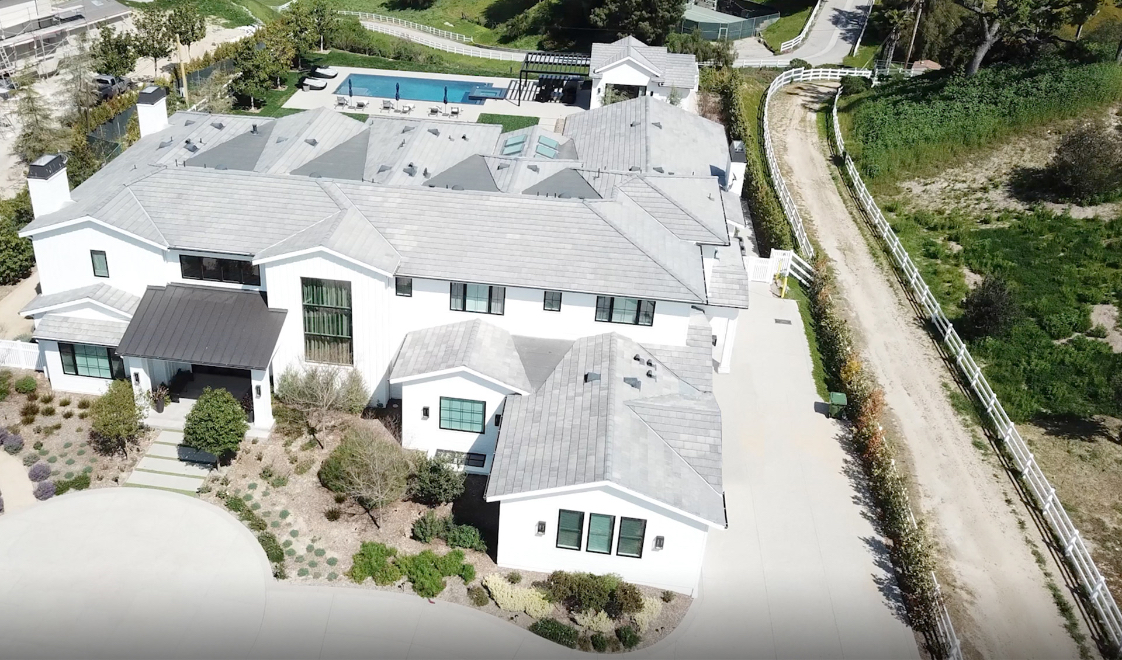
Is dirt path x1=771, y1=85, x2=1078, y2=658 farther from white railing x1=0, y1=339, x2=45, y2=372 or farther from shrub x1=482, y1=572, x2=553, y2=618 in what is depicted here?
white railing x1=0, y1=339, x2=45, y2=372

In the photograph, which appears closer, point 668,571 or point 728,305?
point 668,571

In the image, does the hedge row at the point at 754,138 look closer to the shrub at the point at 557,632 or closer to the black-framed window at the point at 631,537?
the black-framed window at the point at 631,537

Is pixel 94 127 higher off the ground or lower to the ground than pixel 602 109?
lower

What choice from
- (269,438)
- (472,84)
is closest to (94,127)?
(472,84)

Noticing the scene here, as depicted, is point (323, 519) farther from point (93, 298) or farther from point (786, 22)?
point (786, 22)

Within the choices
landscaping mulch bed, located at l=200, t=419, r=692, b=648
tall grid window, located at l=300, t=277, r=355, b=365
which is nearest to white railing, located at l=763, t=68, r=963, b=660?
landscaping mulch bed, located at l=200, t=419, r=692, b=648

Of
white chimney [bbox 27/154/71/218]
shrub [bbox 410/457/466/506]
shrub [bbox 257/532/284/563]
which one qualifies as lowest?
shrub [bbox 257/532/284/563]

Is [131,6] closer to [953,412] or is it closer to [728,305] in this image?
[728,305]
